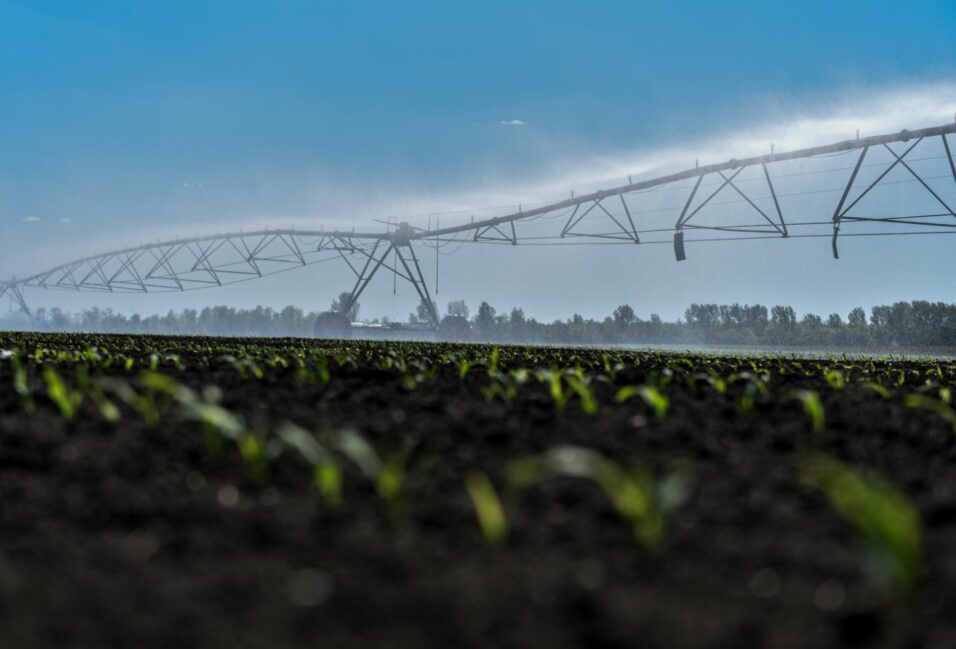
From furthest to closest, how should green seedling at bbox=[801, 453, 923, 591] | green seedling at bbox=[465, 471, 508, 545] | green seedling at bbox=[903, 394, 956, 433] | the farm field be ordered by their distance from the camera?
green seedling at bbox=[903, 394, 956, 433]
green seedling at bbox=[465, 471, 508, 545]
green seedling at bbox=[801, 453, 923, 591]
the farm field

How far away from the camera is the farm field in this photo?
1612 millimetres

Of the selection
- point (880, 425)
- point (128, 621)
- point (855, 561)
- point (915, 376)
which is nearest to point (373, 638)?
point (128, 621)

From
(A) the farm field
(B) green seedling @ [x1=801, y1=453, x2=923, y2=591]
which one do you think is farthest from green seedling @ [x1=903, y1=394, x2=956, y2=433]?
(B) green seedling @ [x1=801, y1=453, x2=923, y2=591]

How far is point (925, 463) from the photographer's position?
3.21 m

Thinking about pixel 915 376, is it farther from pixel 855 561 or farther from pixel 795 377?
pixel 855 561

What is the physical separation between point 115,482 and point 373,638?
140 cm

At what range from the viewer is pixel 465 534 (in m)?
2.15

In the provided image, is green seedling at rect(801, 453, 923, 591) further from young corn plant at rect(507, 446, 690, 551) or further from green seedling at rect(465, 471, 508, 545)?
green seedling at rect(465, 471, 508, 545)

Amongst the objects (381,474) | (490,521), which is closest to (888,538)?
(490,521)

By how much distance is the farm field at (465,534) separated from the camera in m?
1.61

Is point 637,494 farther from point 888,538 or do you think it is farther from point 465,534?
point 888,538

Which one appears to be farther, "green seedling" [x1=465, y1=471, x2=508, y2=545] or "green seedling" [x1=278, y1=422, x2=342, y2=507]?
"green seedling" [x1=278, y1=422, x2=342, y2=507]

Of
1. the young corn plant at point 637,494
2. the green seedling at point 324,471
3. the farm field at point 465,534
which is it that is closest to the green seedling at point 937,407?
the farm field at point 465,534

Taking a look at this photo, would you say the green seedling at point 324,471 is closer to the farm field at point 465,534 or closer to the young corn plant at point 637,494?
the farm field at point 465,534
